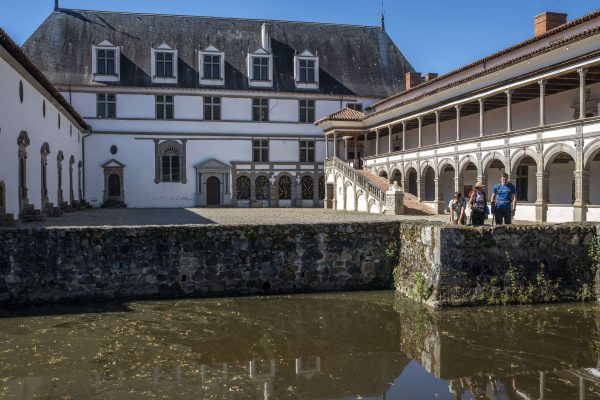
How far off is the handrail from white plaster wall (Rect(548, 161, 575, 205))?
7.85 m

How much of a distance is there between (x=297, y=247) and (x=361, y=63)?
33.0m

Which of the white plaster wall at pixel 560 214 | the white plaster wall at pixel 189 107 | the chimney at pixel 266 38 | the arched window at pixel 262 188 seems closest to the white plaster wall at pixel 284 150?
the arched window at pixel 262 188

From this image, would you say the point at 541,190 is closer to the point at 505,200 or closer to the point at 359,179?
the point at 505,200

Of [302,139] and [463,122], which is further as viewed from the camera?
[302,139]

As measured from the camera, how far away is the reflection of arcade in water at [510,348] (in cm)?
754

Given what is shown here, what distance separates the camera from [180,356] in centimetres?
877

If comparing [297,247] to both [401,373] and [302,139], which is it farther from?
[302,139]

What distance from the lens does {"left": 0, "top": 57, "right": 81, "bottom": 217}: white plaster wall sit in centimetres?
1784

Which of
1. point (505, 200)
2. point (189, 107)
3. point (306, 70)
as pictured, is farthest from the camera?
point (306, 70)

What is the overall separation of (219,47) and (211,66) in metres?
2.02

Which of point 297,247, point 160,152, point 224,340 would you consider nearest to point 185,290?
point 297,247

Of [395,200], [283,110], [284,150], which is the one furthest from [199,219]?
[283,110]

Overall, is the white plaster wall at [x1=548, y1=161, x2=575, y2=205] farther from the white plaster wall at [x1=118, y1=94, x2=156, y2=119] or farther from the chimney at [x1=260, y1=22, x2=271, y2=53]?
the white plaster wall at [x1=118, y1=94, x2=156, y2=119]

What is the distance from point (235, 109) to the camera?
1592 inches
